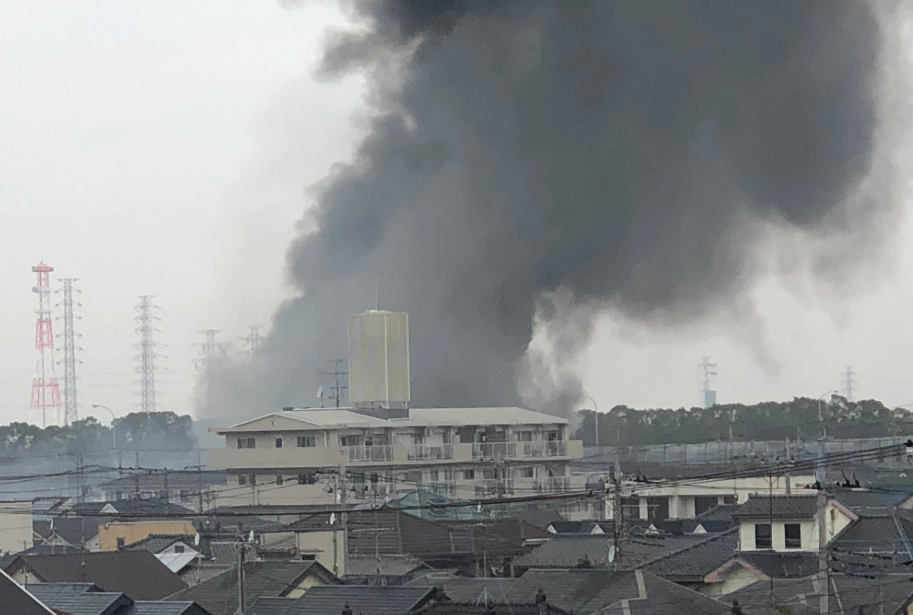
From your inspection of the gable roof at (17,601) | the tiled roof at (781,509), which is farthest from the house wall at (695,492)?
the gable roof at (17,601)

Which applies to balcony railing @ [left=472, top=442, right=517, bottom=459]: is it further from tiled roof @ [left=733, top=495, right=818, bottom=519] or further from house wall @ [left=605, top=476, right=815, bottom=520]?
tiled roof @ [left=733, top=495, right=818, bottom=519]

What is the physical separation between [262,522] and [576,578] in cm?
1928

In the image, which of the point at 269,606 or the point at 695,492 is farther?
the point at 695,492

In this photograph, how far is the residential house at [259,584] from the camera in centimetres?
2541

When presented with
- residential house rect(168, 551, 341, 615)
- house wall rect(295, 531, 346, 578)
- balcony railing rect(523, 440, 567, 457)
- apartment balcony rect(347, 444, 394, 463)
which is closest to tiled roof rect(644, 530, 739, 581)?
residential house rect(168, 551, 341, 615)

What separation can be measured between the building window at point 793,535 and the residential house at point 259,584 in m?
8.17

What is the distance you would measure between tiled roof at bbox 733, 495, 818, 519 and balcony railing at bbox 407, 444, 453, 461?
2940 cm

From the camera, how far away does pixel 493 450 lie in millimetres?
59438

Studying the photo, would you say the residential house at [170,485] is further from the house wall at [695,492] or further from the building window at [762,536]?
the building window at [762,536]

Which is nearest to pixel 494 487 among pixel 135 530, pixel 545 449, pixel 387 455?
pixel 387 455

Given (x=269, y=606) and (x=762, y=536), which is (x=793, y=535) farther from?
(x=269, y=606)

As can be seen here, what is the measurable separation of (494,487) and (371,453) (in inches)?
185

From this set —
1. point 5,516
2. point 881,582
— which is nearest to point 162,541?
point 5,516

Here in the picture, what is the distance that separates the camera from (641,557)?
29781 millimetres
